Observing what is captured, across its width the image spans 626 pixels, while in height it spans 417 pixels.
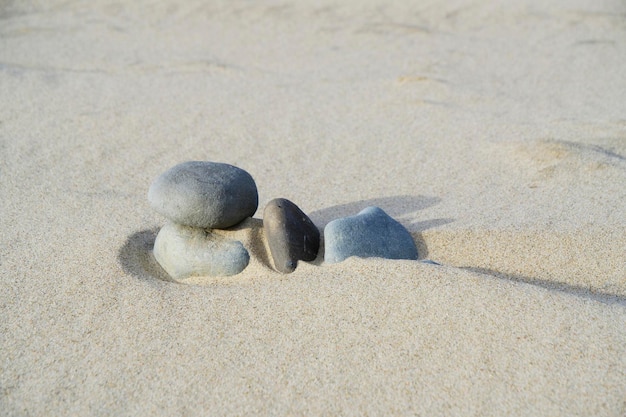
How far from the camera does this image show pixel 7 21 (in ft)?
20.1

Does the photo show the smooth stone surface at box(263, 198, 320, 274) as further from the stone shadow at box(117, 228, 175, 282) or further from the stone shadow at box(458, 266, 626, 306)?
the stone shadow at box(458, 266, 626, 306)

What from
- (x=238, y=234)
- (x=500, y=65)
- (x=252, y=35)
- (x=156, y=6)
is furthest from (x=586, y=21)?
(x=238, y=234)

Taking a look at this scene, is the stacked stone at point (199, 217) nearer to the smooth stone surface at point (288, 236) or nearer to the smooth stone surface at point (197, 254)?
the smooth stone surface at point (197, 254)

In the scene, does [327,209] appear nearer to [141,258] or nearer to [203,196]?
[203,196]

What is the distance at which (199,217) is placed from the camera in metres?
2.51

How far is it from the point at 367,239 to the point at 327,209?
1.82 feet

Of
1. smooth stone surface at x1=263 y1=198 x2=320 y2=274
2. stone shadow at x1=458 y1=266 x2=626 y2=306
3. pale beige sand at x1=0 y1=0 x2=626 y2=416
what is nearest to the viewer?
pale beige sand at x1=0 y1=0 x2=626 y2=416

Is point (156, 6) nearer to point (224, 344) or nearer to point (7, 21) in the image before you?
point (7, 21)

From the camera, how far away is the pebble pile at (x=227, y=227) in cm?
246

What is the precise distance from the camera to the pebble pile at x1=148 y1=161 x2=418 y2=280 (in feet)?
8.07

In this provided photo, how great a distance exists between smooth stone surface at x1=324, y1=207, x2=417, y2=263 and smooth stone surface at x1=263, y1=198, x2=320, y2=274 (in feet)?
0.21

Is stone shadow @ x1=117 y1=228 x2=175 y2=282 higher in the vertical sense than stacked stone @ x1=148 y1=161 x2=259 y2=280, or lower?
lower

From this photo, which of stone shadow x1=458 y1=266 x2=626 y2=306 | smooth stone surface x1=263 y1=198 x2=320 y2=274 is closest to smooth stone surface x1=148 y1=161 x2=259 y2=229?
smooth stone surface x1=263 y1=198 x2=320 y2=274

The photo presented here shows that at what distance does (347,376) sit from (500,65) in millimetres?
3898
